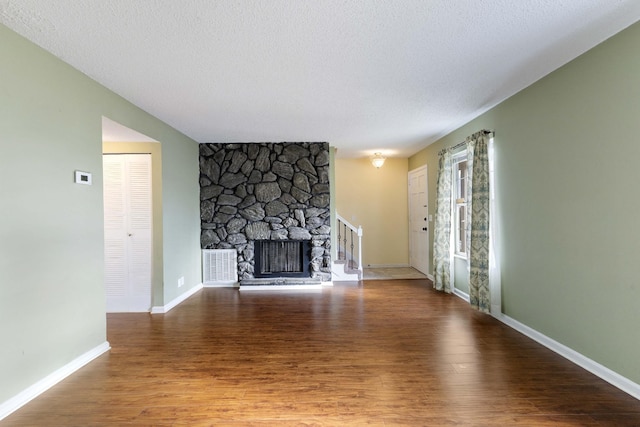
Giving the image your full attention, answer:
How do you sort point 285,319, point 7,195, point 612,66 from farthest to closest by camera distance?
point 285,319, point 612,66, point 7,195

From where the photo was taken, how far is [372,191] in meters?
7.04

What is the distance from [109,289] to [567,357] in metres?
5.18

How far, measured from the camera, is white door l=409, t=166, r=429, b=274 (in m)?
6.00

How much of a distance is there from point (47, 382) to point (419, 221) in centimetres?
593

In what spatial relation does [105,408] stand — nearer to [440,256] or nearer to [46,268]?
[46,268]

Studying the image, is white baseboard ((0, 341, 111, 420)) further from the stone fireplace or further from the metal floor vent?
the stone fireplace

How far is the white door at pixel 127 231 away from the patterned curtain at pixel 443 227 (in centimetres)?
427

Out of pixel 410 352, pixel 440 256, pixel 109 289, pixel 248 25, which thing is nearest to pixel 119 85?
pixel 248 25

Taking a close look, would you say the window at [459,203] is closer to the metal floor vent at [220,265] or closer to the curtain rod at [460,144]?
the curtain rod at [460,144]

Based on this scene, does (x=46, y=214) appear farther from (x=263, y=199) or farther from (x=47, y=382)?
(x=263, y=199)

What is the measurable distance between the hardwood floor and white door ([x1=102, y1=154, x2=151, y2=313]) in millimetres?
359

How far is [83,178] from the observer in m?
2.61

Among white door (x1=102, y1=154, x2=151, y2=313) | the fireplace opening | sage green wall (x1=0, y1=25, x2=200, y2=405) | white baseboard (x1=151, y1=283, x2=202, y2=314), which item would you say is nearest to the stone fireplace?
the fireplace opening

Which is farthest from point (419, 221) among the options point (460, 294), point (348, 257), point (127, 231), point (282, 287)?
point (127, 231)
